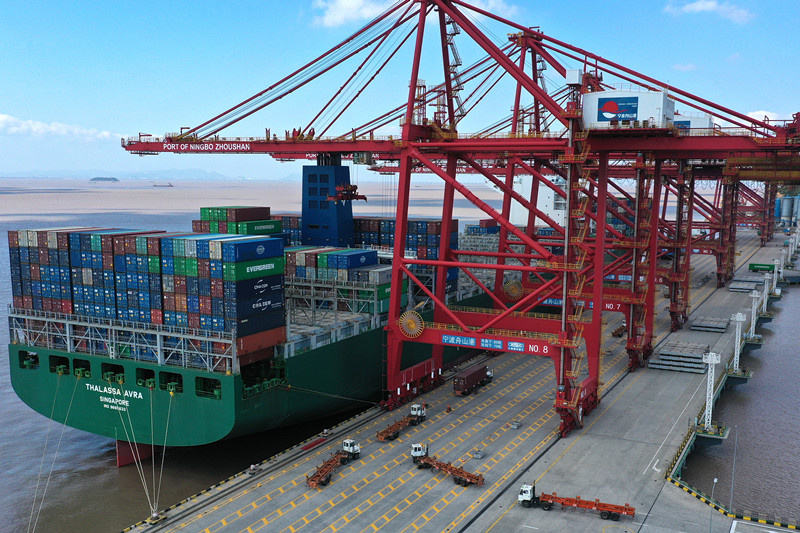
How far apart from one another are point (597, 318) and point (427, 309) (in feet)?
44.9

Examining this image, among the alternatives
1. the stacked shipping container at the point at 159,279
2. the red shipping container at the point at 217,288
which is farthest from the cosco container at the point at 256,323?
the red shipping container at the point at 217,288

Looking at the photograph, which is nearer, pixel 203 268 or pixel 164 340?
pixel 203 268

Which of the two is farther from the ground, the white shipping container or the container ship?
the white shipping container

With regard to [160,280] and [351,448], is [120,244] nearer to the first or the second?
[160,280]

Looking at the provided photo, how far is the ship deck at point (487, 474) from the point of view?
26969mm

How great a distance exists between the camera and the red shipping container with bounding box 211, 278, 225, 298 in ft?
114

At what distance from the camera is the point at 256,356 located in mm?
35875

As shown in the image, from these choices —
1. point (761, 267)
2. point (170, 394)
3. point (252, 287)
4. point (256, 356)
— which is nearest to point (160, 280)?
point (252, 287)

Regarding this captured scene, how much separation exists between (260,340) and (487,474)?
13.6 m

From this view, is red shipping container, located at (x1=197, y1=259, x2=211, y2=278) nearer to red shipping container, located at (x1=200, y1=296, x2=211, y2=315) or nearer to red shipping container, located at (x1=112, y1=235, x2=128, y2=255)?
red shipping container, located at (x1=200, y1=296, x2=211, y2=315)

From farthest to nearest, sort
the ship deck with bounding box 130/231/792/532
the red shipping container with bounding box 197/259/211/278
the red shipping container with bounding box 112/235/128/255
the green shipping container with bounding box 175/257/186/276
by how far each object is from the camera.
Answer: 1. the red shipping container with bounding box 112/235/128/255
2. the green shipping container with bounding box 175/257/186/276
3. the red shipping container with bounding box 197/259/211/278
4. the ship deck with bounding box 130/231/792/532

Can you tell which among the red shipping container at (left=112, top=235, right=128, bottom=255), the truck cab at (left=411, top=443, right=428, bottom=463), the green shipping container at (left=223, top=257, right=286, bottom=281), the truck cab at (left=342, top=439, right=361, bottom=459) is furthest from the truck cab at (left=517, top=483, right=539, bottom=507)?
the red shipping container at (left=112, top=235, right=128, bottom=255)

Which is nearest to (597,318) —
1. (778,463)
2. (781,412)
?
(778,463)

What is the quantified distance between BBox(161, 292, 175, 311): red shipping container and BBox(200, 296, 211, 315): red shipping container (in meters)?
1.91
